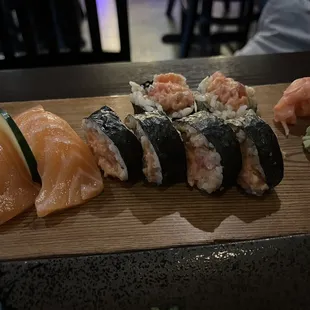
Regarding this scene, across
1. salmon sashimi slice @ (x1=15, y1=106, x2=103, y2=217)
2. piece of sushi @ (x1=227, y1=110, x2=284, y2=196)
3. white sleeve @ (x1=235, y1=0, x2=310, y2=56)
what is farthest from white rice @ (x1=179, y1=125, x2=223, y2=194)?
white sleeve @ (x1=235, y1=0, x2=310, y2=56)

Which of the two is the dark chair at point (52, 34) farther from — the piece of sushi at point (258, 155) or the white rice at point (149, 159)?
the piece of sushi at point (258, 155)

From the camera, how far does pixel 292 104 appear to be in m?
2.04

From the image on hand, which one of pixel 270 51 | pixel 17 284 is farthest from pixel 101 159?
pixel 270 51

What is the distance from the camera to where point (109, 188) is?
1.77 metres

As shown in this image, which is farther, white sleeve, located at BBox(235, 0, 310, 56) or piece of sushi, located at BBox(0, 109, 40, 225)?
white sleeve, located at BBox(235, 0, 310, 56)

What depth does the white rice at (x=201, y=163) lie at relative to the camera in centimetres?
166

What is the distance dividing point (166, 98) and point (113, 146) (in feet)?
1.14

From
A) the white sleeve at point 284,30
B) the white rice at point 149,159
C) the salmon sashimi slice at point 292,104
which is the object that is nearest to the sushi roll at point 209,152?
the white rice at point 149,159

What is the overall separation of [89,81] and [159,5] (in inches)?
147

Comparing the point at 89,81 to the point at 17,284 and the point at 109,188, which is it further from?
the point at 17,284

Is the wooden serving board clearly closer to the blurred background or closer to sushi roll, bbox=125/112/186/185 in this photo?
sushi roll, bbox=125/112/186/185

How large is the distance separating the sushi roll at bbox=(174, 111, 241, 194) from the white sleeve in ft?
4.05

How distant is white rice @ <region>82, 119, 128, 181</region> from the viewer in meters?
1.71

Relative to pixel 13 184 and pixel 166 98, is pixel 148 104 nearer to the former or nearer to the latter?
pixel 166 98
